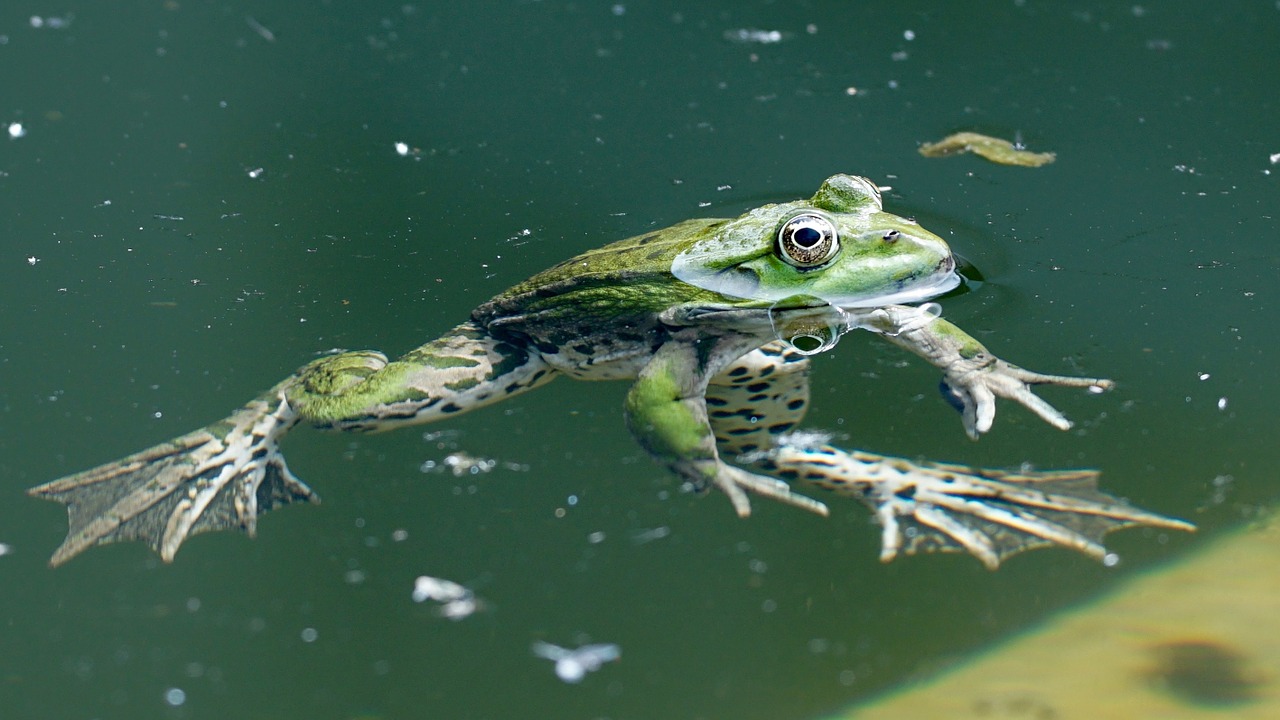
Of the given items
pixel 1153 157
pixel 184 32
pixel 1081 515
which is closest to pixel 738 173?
pixel 1153 157

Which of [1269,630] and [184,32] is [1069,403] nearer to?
[1269,630]

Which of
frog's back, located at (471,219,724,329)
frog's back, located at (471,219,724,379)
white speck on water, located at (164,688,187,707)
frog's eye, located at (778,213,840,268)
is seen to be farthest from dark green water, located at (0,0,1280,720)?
frog's eye, located at (778,213,840,268)

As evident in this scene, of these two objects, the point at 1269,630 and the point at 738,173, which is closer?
the point at 1269,630

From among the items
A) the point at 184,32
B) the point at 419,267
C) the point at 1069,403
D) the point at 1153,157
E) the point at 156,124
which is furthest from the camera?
the point at 184,32

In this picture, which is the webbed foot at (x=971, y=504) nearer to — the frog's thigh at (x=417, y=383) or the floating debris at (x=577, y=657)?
the floating debris at (x=577, y=657)

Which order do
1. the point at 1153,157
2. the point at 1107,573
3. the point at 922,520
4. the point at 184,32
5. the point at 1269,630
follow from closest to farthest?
1. the point at 1269,630
2. the point at 1107,573
3. the point at 922,520
4. the point at 1153,157
5. the point at 184,32

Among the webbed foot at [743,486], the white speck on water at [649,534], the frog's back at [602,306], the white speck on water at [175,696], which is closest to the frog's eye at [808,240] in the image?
the frog's back at [602,306]

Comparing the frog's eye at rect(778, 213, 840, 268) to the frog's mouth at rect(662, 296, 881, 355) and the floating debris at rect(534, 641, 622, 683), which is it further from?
the floating debris at rect(534, 641, 622, 683)
